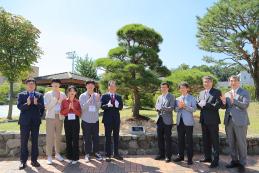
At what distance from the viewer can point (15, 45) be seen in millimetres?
16047

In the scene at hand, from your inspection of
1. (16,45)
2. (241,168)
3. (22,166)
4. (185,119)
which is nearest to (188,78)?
(185,119)

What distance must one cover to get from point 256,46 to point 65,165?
16.8 metres

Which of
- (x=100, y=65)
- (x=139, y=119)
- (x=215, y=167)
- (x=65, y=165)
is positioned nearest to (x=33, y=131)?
(x=65, y=165)

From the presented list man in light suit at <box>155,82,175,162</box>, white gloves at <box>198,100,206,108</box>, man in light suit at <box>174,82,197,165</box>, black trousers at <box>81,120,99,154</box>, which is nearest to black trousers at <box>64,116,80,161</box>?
black trousers at <box>81,120,99,154</box>

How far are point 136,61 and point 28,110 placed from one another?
22.4 feet

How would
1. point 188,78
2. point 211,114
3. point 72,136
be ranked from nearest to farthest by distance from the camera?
point 211,114 < point 72,136 < point 188,78

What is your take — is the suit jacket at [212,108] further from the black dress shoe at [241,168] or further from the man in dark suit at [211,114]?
the black dress shoe at [241,168]

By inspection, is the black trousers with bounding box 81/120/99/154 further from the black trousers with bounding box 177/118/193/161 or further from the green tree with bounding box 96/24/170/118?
the green tree with bounding box 96/24/170/118

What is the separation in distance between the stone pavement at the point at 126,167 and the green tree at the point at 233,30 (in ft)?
46.3

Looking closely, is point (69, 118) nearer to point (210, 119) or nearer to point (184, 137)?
point (184, 137)

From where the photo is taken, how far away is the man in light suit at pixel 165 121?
5938 mm

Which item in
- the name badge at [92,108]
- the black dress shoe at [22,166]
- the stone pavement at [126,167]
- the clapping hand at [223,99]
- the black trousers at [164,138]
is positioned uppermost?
the clapping hand at [223,99]

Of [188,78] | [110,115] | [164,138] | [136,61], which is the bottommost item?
[164,138]

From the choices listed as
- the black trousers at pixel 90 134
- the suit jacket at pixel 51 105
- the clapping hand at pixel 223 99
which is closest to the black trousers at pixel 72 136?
the black trousers at pixel 90 134
